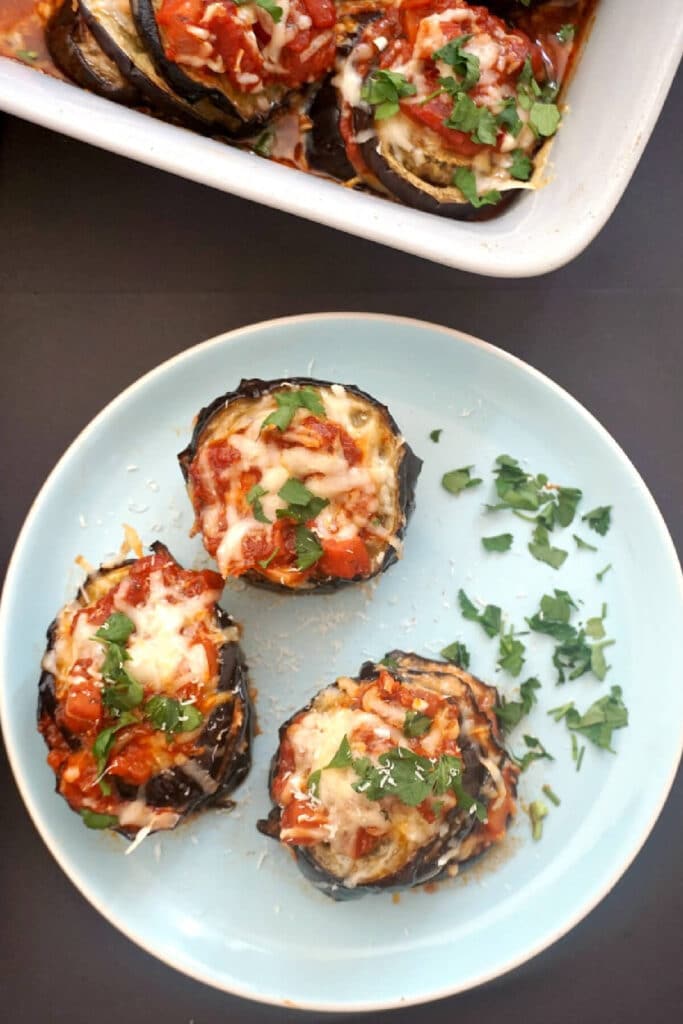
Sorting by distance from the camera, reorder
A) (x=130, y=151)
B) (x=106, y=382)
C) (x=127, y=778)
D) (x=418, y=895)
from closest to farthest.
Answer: (x=130, y=151)
(x=127, y=778)
(x=418, y=895)
(x=106, y=382)

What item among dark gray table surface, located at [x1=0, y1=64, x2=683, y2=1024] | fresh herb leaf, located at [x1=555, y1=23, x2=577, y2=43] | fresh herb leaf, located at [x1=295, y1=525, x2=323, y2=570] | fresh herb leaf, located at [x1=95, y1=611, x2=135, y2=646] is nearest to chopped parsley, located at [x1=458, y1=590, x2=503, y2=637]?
fresh herb leaf, located at [x1=295, y1=525, x2=323, y2=570]

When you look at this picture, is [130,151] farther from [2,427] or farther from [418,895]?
[418,895]

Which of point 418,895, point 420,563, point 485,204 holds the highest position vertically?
point 485,204

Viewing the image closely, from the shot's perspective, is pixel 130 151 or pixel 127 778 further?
pixel 127 778

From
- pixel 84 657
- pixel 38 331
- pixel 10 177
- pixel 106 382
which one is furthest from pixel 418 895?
pixel 10 177

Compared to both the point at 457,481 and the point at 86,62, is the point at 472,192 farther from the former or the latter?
the point at 86,62

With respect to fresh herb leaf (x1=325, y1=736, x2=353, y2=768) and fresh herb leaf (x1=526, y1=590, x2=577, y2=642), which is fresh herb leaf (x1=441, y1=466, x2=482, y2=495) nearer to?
fresh herb leaf (x1=526, y1=590, x2=577, y2=642)

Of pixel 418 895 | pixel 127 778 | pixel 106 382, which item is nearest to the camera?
pixel 127 778

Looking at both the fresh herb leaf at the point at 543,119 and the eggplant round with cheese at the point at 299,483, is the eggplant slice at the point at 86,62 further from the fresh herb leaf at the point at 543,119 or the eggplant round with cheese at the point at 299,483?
the fresh herb leaf at the point at 543,119
